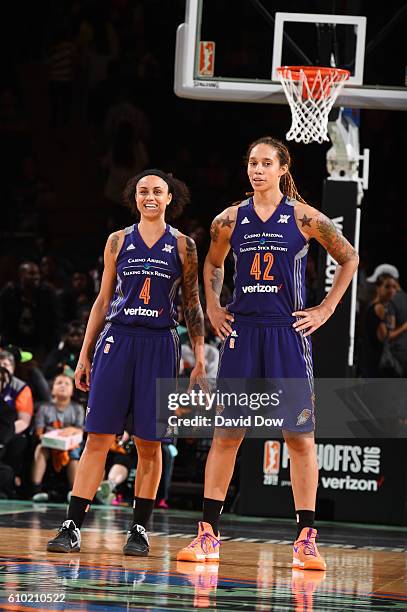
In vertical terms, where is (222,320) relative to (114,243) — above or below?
below

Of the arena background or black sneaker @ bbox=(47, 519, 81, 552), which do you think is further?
the arena background

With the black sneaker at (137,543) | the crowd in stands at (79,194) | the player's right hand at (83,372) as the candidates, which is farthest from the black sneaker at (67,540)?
the crowd in stands at (79,194)

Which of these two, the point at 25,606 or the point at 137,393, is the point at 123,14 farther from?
the point at 25,606

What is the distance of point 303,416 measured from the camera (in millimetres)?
6730

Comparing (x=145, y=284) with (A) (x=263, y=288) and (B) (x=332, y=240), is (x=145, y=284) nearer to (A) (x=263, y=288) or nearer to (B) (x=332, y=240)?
(A) (x=263, y=288)

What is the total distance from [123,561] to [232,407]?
1054 mm

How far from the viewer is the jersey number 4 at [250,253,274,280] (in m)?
6.79

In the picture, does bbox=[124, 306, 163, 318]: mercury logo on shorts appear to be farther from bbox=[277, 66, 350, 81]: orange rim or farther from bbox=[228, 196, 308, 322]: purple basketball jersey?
bbox=[277, 66, 350, 81]: orange rim

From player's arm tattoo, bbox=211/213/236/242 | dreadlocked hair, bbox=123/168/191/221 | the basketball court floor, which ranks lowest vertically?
the basketball court floor

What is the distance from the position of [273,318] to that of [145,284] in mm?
782

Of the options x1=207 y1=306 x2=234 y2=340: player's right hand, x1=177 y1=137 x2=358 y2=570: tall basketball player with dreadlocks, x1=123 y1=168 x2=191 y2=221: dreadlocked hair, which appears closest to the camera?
x1=177 y1=137 x2=358 y2=570: tall basketball player with dreadlocks

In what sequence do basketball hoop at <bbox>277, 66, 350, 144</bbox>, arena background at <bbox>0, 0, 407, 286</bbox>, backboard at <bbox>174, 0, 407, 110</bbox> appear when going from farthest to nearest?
arena background at <bbox>0, 0, 407, 286</bbox>, backboard at <bbox>174, 0, 407, 110</bbox>, basketball hoop at <bbox>277, 66, 350, 144</bbox>

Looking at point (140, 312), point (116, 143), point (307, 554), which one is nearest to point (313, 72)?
point (140, 312)

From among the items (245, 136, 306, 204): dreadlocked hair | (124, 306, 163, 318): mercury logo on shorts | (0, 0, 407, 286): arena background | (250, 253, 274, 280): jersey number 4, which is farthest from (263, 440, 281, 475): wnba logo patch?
(0, 0, 407, 286): arena background
